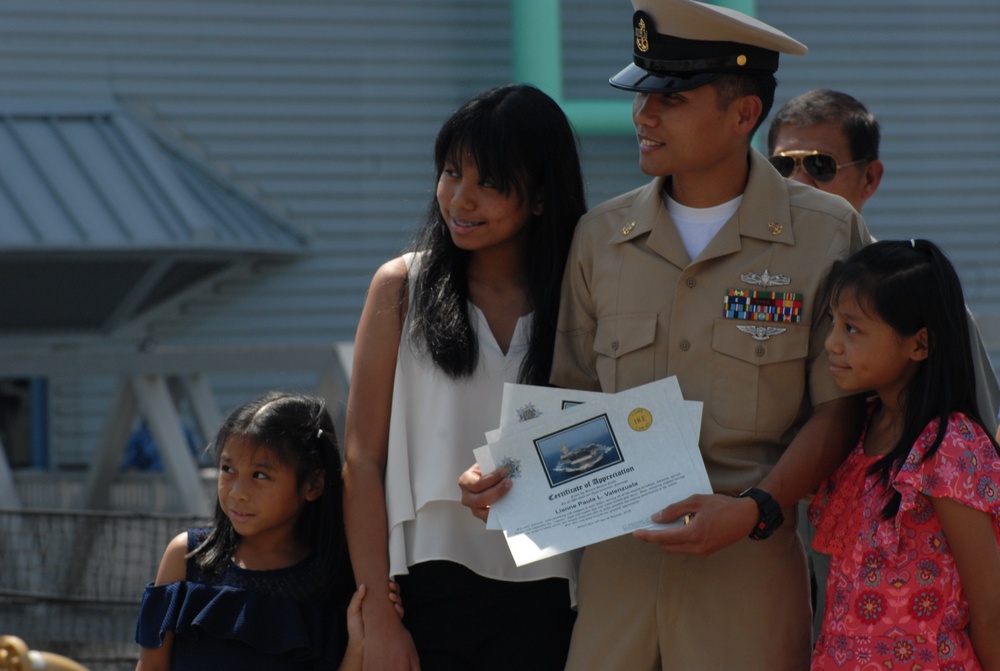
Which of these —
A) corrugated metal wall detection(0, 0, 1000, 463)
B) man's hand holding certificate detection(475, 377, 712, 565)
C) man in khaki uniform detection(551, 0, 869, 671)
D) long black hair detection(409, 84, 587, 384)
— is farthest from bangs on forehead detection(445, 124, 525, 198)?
corrugated metal wall detection(0, 0, 1000, 463)

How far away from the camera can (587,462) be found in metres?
2.28

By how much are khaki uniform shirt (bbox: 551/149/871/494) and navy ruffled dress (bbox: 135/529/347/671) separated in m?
0.76

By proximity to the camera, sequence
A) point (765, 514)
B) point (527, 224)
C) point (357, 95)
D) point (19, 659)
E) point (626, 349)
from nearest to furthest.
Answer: point (19, 659) → point (765, 514) → point (626, 349) → point (527, 224) → point (357, 95)

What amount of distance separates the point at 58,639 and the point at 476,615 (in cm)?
288

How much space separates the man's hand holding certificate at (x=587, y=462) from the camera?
2.21 meters

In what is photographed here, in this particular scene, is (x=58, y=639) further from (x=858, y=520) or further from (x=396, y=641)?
(x=858, y=520)

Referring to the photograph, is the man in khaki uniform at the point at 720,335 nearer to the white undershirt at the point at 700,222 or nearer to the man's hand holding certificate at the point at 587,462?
the white undershirt at the point at 700,222

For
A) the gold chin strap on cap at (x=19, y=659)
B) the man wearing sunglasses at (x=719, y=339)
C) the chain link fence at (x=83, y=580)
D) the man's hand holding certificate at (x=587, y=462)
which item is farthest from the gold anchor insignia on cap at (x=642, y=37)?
the chain link fence at (x=83, y=580)

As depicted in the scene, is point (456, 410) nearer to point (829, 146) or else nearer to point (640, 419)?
point (640, 419)

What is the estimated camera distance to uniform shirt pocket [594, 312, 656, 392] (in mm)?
2352

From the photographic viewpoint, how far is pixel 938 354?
226cm

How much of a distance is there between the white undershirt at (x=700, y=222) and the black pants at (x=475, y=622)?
691 millimetres

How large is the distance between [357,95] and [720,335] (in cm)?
811

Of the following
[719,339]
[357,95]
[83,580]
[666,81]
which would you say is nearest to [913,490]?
[719,339]
